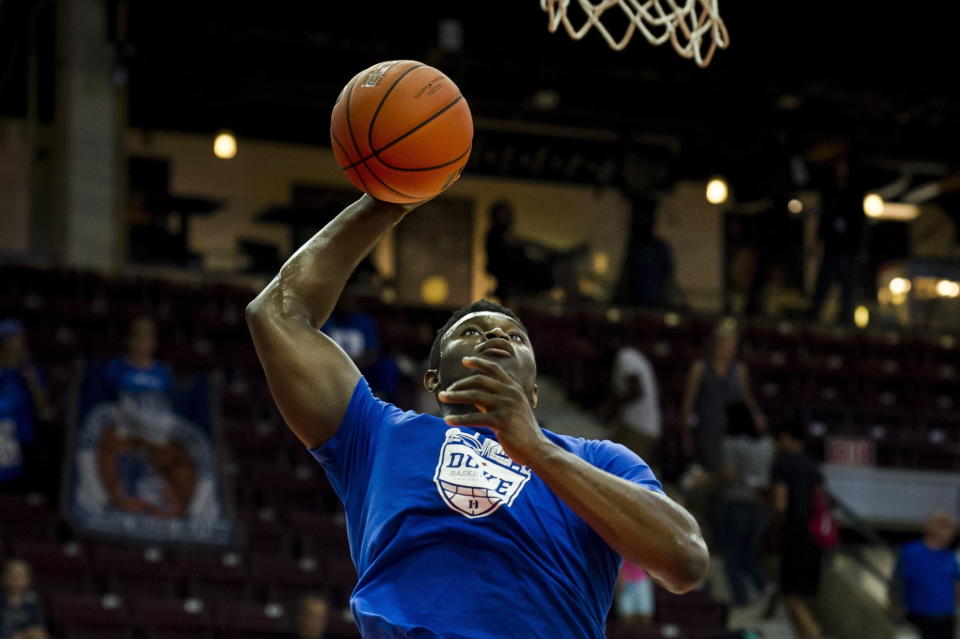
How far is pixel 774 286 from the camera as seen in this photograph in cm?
1744

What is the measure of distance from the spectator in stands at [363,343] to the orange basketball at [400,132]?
256 inches

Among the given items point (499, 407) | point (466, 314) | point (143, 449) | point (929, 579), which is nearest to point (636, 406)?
point (929, 579)

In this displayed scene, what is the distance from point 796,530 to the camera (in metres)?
8.80

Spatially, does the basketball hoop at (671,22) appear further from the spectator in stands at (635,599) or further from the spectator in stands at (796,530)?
the spectator in stands at (796,530)

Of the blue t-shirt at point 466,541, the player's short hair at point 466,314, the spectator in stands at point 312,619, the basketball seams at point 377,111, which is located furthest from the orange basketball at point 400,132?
the spectator in stands at point 312,619

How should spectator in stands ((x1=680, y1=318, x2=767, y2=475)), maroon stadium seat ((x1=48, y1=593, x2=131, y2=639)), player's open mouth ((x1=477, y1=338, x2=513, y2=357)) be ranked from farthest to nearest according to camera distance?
spectator in stands ((x1=680, y1=318, x2=767, y2=475)), maroon stadium seat ((x1=48, y1=593, x2=131, y2=639)), player's open mouth ((x1=477, y1=338, x2=513, y2=357))

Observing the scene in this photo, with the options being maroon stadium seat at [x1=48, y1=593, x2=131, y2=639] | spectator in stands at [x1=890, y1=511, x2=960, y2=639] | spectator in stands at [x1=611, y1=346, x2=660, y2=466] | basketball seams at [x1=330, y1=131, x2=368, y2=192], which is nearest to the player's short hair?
basketball seams at [x1=330, y1=131, x2=368, y2=192]

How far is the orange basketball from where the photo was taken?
2615 mm

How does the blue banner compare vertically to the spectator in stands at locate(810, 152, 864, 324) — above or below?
below

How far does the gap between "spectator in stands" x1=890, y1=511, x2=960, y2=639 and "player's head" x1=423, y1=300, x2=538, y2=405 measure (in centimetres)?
683

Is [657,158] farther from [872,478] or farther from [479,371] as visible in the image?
[479,371]

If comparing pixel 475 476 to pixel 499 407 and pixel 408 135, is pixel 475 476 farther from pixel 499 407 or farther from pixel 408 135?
pixel 408 135

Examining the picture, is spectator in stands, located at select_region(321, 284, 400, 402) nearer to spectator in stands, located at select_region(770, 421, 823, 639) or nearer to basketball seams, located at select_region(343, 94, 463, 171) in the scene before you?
spectator in stands, located at select_region(770, 421, 823, 639)

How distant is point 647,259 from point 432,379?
11.3 m
